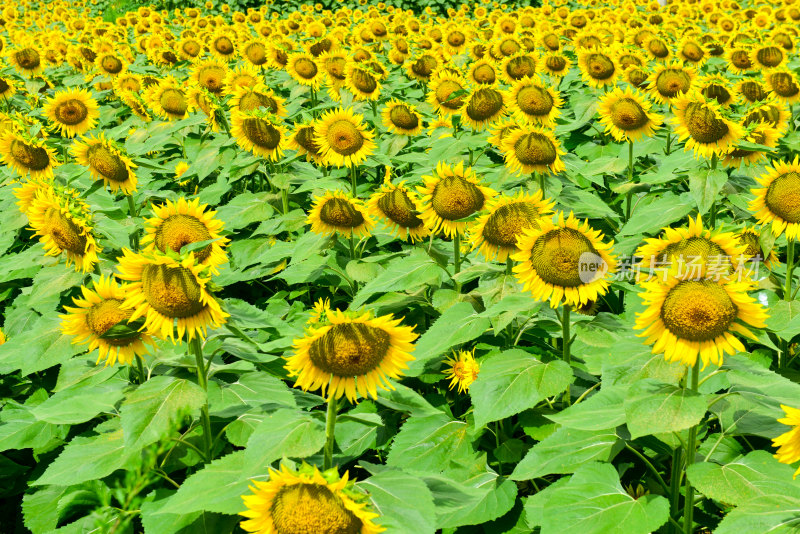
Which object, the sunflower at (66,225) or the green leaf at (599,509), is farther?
the sunflower at (66,225)

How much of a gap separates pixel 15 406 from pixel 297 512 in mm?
2433

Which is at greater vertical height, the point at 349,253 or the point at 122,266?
the point at 122,266

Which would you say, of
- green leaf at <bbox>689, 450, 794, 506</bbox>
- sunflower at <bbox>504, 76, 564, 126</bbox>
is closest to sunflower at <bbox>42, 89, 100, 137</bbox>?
sunflower at <bbox>504, 76, 564, 126</bbox>

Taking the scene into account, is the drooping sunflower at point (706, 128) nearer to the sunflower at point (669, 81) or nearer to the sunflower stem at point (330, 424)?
the sunflower at point (669, 81)

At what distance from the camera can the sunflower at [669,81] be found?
19.2 ft

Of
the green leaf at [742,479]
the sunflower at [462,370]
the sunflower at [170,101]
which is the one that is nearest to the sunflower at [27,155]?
the sunflower at [170,101]

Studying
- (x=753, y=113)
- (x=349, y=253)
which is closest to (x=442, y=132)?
(x=349, y=253)

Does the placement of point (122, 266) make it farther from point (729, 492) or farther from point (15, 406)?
point (729, 492)

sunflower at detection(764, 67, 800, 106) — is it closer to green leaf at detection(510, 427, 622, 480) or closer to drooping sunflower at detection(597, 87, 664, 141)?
drooping sunflower at detection(597, 87, 664, 141)

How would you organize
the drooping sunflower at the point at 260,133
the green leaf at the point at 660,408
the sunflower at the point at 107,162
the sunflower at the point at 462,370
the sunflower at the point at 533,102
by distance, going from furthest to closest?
1. the sunflower at the point at 533,102
2. the drooping sunflower at the point at 260,133
3. the sunflower at the point at 107,162
4. the sunflower at the point at 462,370
5. the green leaf at the point at 660,408

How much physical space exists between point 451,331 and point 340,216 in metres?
1.34

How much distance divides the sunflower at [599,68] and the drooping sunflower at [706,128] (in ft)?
8.79

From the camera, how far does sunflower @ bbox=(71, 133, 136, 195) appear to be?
441 centimetres

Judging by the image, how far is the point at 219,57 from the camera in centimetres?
855
